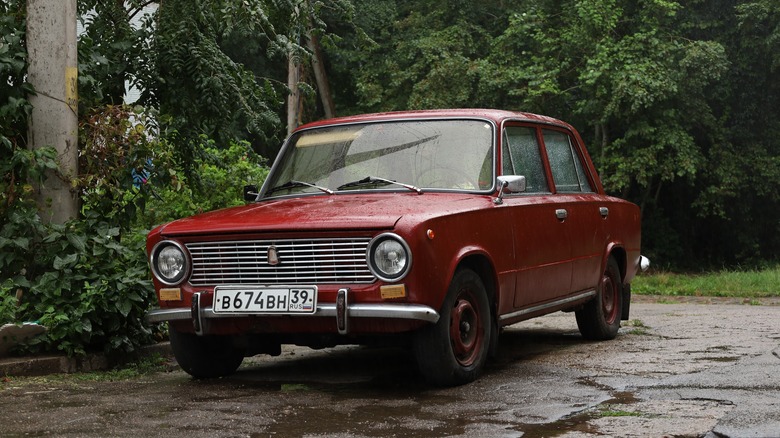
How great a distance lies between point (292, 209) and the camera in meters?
6.96

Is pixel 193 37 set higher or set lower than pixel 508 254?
higher

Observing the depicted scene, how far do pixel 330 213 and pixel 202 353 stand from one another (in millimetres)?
1357

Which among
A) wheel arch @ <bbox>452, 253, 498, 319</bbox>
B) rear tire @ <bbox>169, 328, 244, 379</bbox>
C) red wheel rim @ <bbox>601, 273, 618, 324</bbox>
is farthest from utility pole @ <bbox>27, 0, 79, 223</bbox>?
red wheel rim @ <bbox>601, 273, 618, 324</bbox>

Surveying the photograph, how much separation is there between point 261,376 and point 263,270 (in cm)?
110

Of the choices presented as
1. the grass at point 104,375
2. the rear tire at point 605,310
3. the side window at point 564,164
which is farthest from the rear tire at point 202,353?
the rear tire at point 605,310

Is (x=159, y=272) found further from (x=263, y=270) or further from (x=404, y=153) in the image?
(x=404, y=153)

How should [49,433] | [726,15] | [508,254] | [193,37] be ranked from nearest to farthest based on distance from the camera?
[49,433] → [508,254] → [193,37] → [726,15]

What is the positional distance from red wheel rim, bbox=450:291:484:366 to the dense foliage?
92.3 inches

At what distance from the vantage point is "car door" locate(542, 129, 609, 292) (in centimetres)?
850

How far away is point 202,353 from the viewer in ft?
23.7

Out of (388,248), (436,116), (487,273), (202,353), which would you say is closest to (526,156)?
(436,116)

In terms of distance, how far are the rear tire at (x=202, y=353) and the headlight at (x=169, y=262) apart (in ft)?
1.31

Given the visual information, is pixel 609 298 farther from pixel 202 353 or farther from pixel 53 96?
pixel 53 96

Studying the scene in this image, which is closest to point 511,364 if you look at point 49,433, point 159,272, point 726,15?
point 159,272
